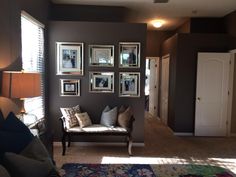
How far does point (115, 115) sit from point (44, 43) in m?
1.95

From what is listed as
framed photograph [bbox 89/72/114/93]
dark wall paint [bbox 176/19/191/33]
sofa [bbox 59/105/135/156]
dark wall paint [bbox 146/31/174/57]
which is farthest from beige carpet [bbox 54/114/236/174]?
dark wall paint [bbox 146/31/174/57]

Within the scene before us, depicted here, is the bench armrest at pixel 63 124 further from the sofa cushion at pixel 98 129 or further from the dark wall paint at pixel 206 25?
the dark wall paint at pixel 206 25

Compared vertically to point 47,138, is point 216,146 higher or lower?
lower

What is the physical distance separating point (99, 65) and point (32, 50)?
4.45ft

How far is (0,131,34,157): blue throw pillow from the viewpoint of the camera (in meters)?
1.88

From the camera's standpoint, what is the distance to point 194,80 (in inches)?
224

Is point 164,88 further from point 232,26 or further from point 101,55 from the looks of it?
point 101,55

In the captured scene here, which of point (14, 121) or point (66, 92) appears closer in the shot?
point (14, 121)

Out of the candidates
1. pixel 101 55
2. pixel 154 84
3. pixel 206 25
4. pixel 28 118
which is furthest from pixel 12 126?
pixel 154 84

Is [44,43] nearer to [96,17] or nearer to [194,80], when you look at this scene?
[96,17]

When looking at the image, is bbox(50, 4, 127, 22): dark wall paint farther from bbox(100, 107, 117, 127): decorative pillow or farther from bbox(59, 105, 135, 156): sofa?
bbox(100, 107, 117, 127): decorative pillow

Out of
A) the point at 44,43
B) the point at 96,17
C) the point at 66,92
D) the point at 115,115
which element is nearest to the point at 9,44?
the point at 44,43

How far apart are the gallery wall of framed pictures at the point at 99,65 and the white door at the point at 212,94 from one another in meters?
1.80

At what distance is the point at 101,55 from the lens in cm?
473
